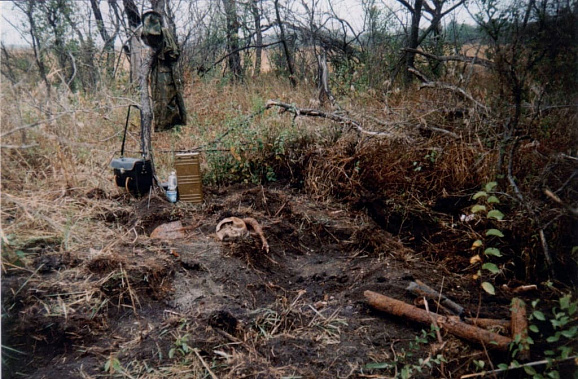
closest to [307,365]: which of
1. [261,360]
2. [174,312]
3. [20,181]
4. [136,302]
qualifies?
[261,360]

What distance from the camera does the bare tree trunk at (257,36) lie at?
19.6ft

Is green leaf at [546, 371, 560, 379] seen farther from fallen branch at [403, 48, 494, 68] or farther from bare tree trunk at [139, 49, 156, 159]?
bare tree trunk at [139, 49, 156, 159]

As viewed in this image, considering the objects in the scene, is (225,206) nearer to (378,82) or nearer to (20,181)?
(20,181)

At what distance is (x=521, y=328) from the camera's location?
2.05 meters

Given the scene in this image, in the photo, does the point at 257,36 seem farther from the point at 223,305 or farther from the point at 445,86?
the point at 223,305

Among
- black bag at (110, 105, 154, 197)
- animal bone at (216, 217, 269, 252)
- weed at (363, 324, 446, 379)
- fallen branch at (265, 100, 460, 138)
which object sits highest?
fallen branch at (265, 100, 460, 138)

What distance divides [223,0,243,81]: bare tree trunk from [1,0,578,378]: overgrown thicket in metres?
0.03

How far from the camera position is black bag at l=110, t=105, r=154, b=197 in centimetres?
366

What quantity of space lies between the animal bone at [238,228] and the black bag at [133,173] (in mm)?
933

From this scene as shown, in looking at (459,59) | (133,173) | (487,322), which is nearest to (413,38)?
(459,59)

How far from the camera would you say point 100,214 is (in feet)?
10.8

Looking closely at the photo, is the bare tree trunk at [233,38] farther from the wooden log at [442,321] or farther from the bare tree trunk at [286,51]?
the wooden log at [442,321]

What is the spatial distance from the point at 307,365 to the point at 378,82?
12.0 ft

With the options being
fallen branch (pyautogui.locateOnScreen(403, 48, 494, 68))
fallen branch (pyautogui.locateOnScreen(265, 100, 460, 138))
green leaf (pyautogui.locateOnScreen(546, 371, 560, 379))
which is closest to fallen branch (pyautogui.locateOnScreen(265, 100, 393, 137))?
fallen branch (pyautogui.locateOnScreen(265, 100, 460, 138))
